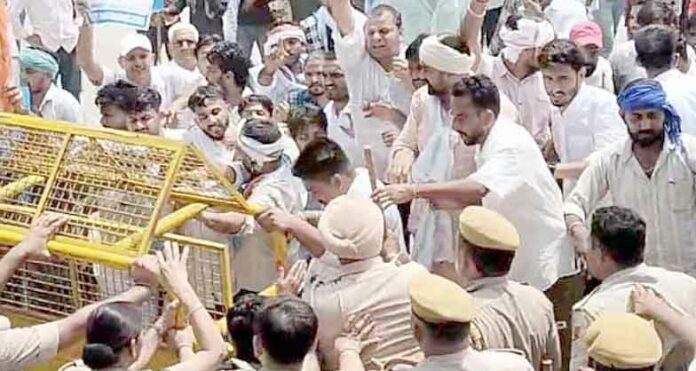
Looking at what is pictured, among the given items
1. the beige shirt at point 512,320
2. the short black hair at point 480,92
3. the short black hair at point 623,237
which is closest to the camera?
the beige shirt at point 512,320

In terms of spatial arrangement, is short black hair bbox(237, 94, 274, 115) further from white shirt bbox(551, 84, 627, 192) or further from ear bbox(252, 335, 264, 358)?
ear bbox(252, 335, 264, 358)

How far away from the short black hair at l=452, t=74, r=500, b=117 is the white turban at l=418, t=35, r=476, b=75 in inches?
19.7

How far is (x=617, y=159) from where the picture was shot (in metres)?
5.53

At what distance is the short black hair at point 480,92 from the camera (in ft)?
17.8

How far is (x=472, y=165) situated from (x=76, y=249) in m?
1.90

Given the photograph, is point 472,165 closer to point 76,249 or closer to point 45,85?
point 76,249

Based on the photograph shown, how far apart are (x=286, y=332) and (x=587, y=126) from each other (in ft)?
9.29

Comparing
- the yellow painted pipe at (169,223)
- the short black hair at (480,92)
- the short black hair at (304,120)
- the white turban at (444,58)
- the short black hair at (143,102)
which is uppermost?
the white turban at (444,58)

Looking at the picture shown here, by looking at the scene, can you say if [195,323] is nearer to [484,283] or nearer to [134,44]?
[484,283]

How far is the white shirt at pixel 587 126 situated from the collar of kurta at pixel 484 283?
1.77m

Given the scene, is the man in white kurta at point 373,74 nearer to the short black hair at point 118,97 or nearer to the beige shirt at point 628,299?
the short black hair at point 118,97

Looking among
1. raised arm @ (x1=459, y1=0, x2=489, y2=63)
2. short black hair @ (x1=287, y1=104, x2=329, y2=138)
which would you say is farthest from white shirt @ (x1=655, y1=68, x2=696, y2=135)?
short black hair @ (x1=287, y1=104, x2=329, y2=138)

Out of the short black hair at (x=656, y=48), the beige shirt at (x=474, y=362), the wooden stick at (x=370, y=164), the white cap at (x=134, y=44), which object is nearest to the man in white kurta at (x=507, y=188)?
the wooden stick at (x=370, y=164)

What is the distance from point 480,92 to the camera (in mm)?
5418
